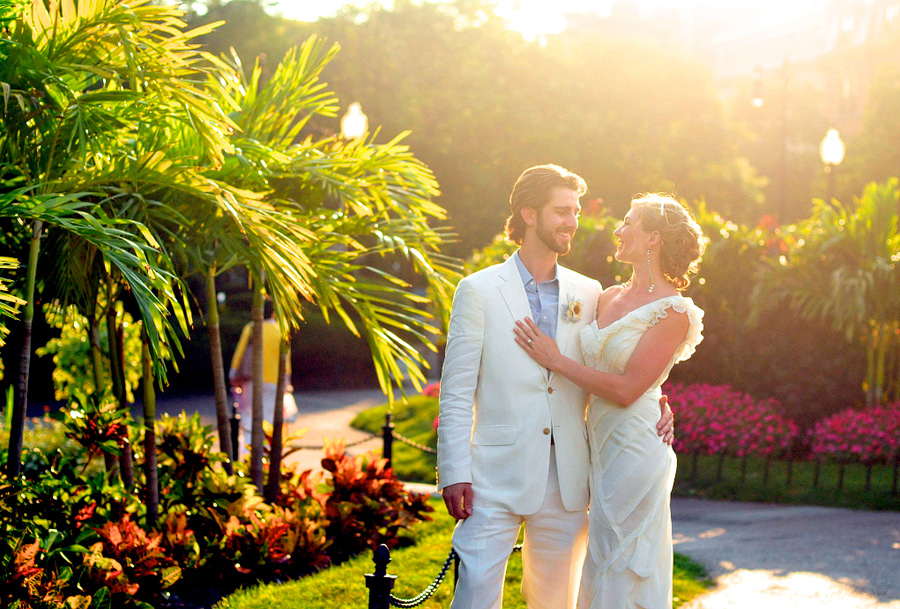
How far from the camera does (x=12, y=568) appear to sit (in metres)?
3.77

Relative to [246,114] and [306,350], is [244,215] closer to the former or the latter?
[246,114]

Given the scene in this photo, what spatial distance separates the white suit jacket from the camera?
341 cm

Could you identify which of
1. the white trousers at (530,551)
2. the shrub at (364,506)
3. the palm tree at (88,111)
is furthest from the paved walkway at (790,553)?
the palm tree at (88,111)

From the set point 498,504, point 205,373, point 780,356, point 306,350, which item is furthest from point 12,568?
point 306,350

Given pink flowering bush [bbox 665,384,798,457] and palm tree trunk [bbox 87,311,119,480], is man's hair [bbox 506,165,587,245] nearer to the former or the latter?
palm tree trunk [bbox 87,311,119,480]

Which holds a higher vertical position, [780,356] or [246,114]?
[246,114]

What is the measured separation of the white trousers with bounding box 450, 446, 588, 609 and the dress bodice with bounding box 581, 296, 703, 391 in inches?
16.6

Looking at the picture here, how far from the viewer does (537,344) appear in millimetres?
3473

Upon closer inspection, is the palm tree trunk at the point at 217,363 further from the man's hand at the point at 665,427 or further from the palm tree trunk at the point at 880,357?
the palm tree trunk at the point at 880,357

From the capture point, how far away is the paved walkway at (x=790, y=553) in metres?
5.16

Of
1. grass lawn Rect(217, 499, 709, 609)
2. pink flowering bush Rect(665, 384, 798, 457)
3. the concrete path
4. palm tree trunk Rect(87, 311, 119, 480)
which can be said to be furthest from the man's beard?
pink flowering bush Rect(665, 384, 798, 457)

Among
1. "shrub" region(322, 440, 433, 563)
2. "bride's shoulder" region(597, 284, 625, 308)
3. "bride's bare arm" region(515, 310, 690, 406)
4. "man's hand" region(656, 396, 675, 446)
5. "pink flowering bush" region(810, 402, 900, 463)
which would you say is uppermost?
"bride's shoulder" region(597, 284, 625, 308)

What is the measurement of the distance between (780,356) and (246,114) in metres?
6.95

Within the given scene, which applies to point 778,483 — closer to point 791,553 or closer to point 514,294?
point 791,553
